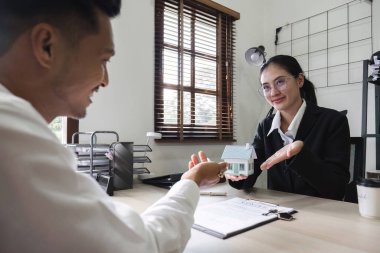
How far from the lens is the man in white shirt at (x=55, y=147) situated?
0.31 metres

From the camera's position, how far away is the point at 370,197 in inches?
32.8

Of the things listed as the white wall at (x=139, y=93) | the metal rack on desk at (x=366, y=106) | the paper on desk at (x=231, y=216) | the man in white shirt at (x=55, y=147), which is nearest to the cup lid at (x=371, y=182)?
the paper on desk at (x=231, y=216)

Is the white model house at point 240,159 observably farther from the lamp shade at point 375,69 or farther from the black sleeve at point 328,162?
Result: the lamp shade at point 375,69

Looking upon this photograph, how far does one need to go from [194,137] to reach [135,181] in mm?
674

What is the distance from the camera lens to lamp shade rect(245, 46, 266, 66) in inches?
87.9

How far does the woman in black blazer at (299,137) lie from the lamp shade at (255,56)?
0.68 m

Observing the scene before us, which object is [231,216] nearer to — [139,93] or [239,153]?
[239,153]

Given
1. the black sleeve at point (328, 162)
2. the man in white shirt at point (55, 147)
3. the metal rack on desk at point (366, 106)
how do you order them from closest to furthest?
the man in white shirt at point (55, 147) < the black sleeve at point (328, 162) < the metal rack on desk at point (366, 106)

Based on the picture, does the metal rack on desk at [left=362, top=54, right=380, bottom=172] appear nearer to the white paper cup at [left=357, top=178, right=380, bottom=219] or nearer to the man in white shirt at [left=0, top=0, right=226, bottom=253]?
the white paper cup at [left=357, top=178, right=380, bottom=219]

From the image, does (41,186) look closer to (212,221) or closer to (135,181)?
(212,221)

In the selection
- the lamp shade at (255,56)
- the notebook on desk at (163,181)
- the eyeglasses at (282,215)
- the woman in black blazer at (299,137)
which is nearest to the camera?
the eyeglasses at (282,215)

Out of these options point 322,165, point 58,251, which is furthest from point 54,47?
point 322,165

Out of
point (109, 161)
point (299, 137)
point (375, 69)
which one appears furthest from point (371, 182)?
point (375, 69)

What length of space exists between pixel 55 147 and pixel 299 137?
51.5 inches
